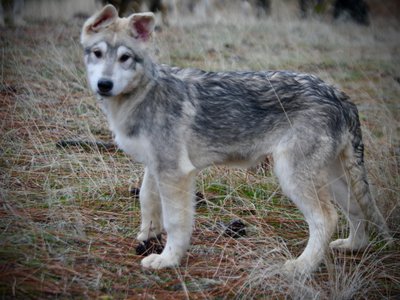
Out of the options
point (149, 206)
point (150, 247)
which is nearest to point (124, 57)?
point (149, 206)

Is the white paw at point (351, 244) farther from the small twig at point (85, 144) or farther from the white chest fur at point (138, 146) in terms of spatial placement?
the small twig at point (85, 144)

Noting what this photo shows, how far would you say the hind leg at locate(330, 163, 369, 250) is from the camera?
4.41 metres

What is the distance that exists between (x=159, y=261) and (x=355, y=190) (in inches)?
68.1

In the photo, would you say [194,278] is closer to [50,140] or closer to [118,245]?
[118,245]

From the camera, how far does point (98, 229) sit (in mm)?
4336

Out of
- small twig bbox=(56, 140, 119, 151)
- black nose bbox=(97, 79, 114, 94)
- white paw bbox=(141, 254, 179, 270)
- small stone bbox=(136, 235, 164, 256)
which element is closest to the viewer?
black nose bbox=(97, 79, 114, 94)

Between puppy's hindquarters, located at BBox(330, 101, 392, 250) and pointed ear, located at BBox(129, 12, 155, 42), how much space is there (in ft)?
5.63

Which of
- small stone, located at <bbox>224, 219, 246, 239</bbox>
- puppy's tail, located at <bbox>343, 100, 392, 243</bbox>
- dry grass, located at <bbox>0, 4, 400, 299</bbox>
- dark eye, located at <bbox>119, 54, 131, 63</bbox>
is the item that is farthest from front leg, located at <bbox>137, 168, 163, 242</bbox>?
puppy's tail, located at <bbox>343, 100, 392, 243</bbox>

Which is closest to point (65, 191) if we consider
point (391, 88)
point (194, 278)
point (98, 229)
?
point (98, 229)

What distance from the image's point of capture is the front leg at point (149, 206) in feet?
14.2

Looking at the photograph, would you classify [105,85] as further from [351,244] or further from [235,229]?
[351,244]

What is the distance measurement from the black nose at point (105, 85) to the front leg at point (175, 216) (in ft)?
2.55

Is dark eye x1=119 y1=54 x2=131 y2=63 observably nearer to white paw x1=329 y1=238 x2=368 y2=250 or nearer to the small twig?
the small twig

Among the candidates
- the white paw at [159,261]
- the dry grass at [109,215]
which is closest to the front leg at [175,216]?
the white paw at [159,261]
